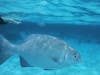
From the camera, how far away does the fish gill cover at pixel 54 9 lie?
11820 mm

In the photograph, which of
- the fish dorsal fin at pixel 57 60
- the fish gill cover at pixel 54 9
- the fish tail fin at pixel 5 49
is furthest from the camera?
the fish gill cover at pixel 54 9

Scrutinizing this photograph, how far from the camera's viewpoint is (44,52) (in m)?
3.52

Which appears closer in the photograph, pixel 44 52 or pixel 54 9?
pixel 44 52

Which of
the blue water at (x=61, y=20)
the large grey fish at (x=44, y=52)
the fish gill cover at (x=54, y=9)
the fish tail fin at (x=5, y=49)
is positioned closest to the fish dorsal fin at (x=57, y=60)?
the large grey fish at (x=44, y=52)

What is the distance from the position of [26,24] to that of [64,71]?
5.07 meters

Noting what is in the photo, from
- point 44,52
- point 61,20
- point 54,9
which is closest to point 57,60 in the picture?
point 44,52

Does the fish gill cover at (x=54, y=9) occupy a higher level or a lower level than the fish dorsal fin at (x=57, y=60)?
higher

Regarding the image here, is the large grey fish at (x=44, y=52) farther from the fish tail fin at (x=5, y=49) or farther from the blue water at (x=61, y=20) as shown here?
the blue water at (x=61, y=20)

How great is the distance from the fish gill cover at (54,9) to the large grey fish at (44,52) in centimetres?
819

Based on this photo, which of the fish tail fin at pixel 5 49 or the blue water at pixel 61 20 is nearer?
the fish tail fin at pixel 5 49

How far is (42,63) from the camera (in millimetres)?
3428

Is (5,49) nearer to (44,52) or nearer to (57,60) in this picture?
(44,52)

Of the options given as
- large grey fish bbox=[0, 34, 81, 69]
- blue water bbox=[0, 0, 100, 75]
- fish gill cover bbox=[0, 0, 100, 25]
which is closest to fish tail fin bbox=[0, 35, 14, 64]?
large grey fish bbox=[0, 34, 81, 69]

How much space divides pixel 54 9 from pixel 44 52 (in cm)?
875
